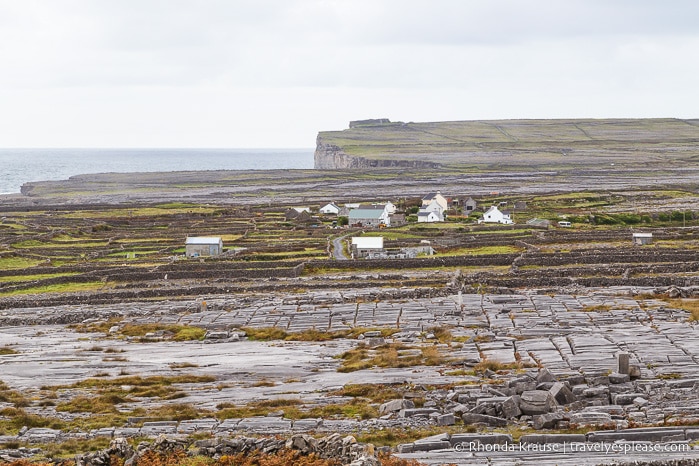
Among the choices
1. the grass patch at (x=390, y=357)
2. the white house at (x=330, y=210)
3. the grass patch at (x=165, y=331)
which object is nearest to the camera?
the grass patch at (x=390, y=357)

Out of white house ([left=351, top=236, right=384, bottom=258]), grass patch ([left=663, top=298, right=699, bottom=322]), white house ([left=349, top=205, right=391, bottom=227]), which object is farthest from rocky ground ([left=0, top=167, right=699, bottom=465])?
white house ([left=349, top=205, right=391, bottom=227])

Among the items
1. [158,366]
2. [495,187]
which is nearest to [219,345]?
[158,366]

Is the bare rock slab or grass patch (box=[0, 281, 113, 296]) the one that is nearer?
the bare rock slab

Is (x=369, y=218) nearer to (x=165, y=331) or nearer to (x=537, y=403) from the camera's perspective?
(x=165, y=331)

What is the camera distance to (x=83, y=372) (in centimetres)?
4256

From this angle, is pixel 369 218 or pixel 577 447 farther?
pixel 369 218

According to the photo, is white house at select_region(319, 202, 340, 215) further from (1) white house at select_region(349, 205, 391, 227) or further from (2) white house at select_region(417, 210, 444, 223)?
(2) white house at select_region(417, 210, 444, 223)

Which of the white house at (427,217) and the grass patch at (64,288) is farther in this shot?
the white house at (427,217)

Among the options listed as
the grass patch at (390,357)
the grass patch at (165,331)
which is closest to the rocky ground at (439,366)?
the grass patch at (390,357)

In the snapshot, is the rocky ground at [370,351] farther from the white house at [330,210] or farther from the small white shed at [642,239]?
the white house at [330,210]

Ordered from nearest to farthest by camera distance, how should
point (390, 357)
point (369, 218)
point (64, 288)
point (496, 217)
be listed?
1. point (390, 357)
2. point (64, 288)
3. point (496, 217)
4. point (369, 218)

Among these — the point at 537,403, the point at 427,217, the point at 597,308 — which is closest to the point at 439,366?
the point at 537,403

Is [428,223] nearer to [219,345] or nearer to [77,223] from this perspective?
[77,223]

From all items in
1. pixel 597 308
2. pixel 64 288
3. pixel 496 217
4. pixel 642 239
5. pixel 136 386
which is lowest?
pixel 64 288
